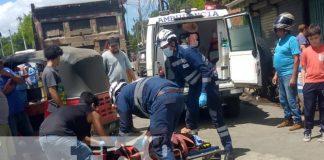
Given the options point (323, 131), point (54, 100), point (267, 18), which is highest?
point (267, 18)

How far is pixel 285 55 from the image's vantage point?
729 cm

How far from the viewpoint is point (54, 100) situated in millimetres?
6078

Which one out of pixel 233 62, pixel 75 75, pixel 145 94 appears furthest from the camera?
pixel 233 62

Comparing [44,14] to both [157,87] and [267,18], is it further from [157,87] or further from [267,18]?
[157,87]

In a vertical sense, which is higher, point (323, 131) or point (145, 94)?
point (145, 94)

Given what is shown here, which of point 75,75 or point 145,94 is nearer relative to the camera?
point 145,94

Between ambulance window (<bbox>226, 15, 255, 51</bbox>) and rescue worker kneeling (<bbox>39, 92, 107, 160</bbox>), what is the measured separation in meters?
4.67

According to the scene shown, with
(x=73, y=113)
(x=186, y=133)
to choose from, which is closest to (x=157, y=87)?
(x=73, y=113)

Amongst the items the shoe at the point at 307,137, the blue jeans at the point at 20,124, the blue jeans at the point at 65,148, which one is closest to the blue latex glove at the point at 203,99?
the shoe at the point at 307,137

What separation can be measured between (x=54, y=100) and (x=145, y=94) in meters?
1.84

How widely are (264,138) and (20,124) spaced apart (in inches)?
146

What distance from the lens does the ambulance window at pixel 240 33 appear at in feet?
28.9

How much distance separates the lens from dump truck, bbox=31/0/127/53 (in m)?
15.6

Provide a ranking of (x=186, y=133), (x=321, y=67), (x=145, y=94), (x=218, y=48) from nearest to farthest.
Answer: (x=145, y=94), (x=186, y=133), (x=321, y=67), (x=218, y=48)
